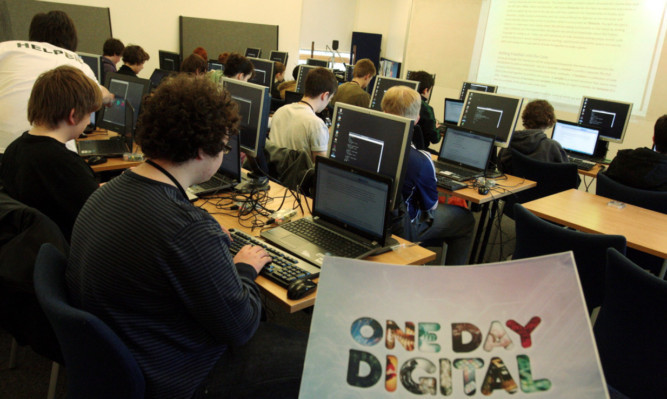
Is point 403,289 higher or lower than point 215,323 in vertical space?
higher

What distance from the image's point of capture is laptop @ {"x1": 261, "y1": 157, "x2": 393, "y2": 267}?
1.79 metres

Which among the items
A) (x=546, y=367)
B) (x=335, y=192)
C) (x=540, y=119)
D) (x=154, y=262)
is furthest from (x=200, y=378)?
(x=540, y=119)

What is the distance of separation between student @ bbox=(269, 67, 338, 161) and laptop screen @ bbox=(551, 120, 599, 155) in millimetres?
2591

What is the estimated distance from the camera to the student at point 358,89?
496cm

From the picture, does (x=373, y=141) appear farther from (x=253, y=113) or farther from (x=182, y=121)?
(x=182, y=121)

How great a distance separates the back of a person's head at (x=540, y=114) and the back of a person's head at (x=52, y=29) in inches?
129

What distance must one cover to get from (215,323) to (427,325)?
783 millimetres

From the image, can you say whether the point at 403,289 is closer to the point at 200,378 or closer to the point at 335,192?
the point at 200,378

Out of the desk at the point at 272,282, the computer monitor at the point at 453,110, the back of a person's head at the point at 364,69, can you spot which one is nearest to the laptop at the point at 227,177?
the desk at the point at 272,282

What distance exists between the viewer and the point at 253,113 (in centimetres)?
250

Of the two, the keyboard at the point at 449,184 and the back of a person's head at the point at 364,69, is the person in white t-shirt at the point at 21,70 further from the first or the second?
the back of a person's head at the point at 364,69

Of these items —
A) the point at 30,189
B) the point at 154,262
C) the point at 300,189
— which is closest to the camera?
the point at 154,262

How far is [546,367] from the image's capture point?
527 millimetres

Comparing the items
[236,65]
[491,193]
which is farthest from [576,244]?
[236,65]
